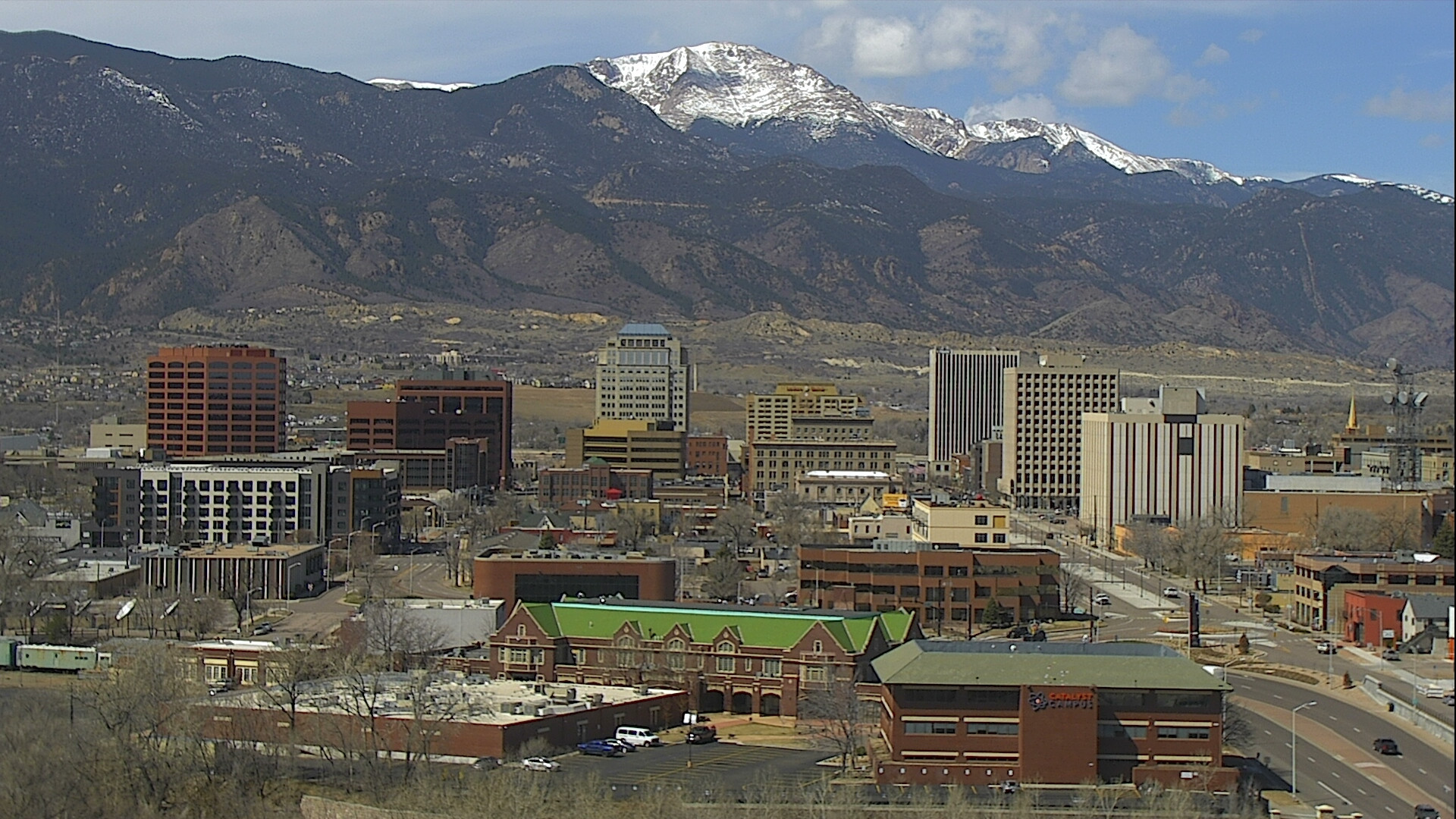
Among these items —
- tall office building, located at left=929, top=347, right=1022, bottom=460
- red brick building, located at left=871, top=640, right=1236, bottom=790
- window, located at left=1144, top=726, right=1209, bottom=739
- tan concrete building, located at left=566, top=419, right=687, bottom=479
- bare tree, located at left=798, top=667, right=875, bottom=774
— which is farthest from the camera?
tall office building, located at left=929, top=347, right=1022, bottom=460

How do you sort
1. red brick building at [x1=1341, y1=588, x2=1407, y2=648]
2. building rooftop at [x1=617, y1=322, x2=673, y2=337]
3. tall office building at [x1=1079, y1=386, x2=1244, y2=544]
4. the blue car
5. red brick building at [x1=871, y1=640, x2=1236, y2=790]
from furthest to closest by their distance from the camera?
building rooftop at [x1=617, y1=322, x2=673, y2=337]
tall office building at [x1=1079, y1=386, x2=1244, y2=544]
red brick building at [x1=1341, y1=588, x2=1407, y2=648]
the blue car
red brick building at [x1=871, y1=640, x2=1236, y2=790]

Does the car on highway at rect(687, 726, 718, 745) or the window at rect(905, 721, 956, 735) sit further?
the car on highway at rect(687, 726, 718, 745)

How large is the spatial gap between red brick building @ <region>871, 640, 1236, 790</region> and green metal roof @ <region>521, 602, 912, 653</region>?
A: 10.4m

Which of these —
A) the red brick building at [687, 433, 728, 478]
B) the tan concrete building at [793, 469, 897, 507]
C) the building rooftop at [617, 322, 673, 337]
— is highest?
the building rooftop at [617, 322, 673, 337]

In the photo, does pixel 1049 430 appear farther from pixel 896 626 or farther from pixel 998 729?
pixel 998 729

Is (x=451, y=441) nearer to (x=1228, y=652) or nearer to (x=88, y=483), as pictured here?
(x=88, y=483)

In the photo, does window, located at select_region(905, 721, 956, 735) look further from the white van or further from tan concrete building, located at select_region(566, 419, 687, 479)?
tan concrete building, located at select_region(566, 419, 687, 479)

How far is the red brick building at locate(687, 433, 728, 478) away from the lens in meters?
149

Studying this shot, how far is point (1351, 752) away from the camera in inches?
2133

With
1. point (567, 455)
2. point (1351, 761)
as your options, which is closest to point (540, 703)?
point (1351, 761)

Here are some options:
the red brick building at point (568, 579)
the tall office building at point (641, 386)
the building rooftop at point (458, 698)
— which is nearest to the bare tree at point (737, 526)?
the red brick building at point (568, 579)

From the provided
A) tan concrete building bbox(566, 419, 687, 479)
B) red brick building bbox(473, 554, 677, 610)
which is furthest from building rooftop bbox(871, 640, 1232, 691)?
tan concrete building bbox(566, 419, 687, 479)

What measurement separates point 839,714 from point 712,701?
6537 mm

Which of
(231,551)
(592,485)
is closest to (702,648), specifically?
(231,551)
